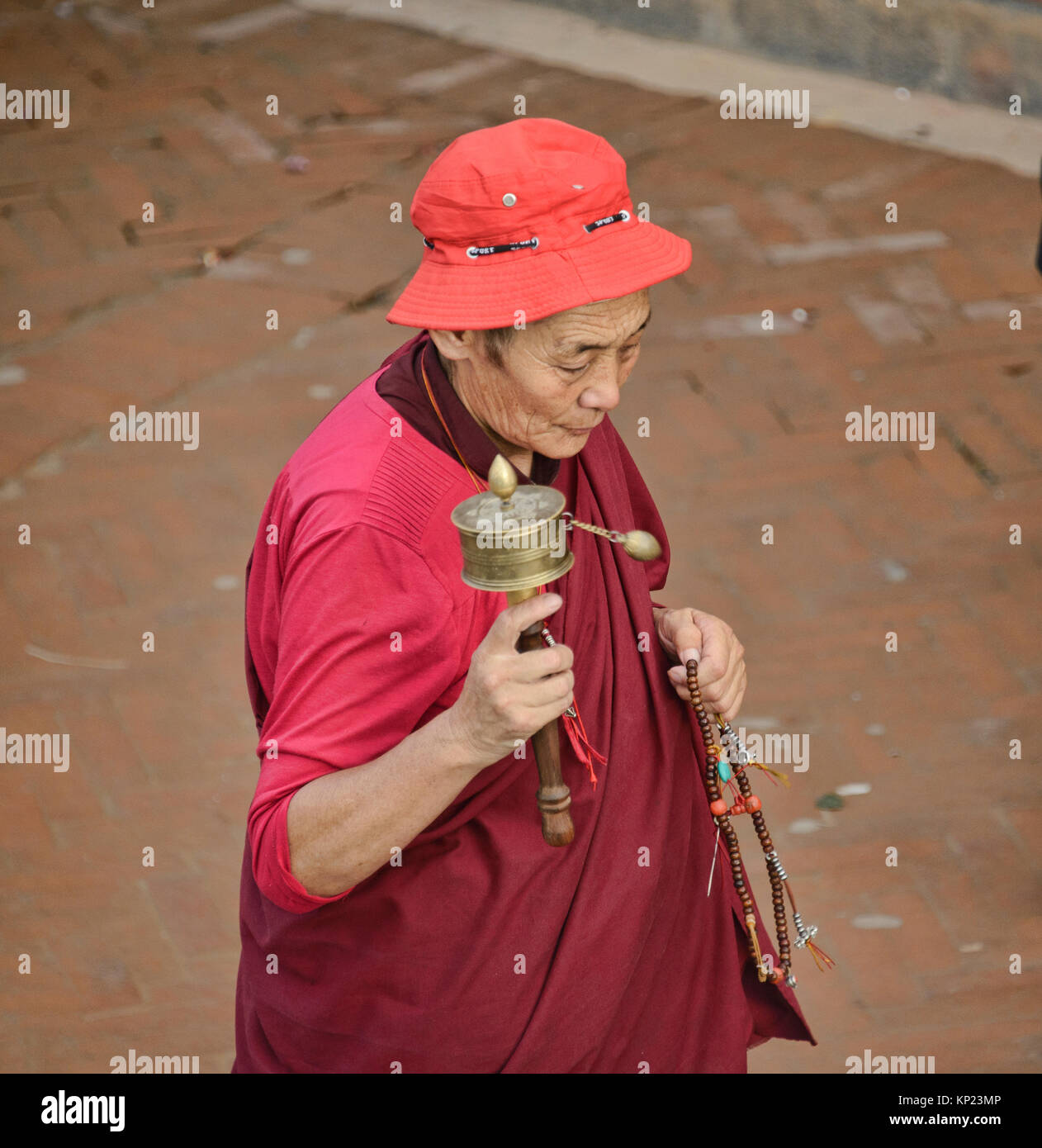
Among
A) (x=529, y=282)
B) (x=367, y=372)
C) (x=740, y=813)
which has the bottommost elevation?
(x=367, y=372)

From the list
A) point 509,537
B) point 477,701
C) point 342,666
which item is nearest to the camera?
point 509,537

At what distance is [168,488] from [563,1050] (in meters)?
3.39

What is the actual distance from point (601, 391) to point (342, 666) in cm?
50

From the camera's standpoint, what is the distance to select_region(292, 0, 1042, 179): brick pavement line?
23.2ft

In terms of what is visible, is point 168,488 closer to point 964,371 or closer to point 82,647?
point 82,647

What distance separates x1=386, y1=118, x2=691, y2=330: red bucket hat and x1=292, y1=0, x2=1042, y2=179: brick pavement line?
5398 millimetres

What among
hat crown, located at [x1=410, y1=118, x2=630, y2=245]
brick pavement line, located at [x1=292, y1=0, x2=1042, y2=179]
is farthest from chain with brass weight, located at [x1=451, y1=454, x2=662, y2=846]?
brick pavement line, located at [x1=292, y1=0, x2=1042, y2=179]

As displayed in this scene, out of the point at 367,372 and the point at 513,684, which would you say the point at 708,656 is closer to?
the point at 513,684

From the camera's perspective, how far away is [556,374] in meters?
1.97

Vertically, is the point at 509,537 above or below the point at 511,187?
below

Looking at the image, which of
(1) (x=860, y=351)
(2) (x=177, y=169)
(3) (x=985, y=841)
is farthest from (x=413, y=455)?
A: (2) (x=177, y=169)

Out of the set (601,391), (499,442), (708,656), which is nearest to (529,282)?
(601,391)

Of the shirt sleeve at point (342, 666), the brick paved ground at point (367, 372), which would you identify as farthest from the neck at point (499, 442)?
the brick paved ground at point (367, 372)

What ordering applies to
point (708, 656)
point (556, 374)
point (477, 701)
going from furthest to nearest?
point (708, 656) < point (556, 374) < point (477, 701)
